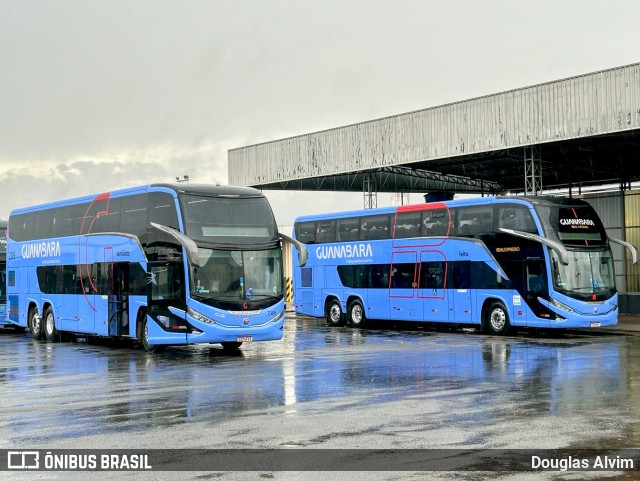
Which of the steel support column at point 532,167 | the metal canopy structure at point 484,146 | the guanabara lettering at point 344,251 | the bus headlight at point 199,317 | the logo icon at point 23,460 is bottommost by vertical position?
the logo icon at point 23,460

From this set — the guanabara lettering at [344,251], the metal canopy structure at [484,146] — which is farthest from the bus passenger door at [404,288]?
the metal canopy structure at [484,146]

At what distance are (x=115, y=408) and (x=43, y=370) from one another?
6.40 meters

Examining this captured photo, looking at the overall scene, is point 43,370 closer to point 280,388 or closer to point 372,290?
point 280,388

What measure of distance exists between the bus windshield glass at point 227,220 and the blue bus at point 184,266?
21 mm

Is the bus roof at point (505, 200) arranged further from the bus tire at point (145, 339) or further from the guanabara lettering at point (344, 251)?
the bus tire at point (145, 339)

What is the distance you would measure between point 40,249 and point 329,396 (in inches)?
650

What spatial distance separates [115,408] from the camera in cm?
1275

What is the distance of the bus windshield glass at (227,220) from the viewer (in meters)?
21.2

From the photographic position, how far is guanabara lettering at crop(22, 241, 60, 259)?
2703 cm

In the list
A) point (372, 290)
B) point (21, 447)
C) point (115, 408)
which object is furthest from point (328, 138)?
point (21, 447)

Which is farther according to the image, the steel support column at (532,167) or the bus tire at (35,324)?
the steel support column at (532,167)

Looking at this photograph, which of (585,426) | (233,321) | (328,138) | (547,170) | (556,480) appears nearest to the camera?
(556,480)

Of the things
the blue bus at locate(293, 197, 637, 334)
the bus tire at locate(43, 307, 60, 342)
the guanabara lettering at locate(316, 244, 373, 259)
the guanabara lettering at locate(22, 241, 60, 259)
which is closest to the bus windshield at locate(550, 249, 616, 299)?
the blue bus at locate(293, 197, 637, 334)

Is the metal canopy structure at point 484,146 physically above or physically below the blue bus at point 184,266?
above
